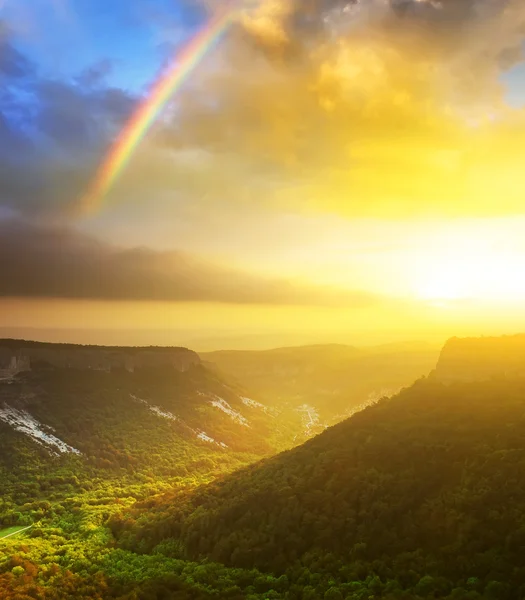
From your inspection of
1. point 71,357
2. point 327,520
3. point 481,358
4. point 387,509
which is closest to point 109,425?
point 71,357

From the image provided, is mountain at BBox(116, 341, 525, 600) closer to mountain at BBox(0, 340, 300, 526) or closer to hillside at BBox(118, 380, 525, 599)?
hillside at BBox(118, 380, 525, 599)

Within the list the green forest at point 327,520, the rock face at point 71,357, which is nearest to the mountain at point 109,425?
the rock face at point 71,357

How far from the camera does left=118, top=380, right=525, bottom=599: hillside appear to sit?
149 ft

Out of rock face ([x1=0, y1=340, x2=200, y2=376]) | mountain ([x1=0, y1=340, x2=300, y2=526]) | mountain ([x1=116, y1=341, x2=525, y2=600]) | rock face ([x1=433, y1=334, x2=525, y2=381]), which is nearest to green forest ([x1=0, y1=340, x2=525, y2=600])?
mountain ([x1=116, y1=341, x2=525, y2=600])

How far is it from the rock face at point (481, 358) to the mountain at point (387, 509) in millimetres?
2157

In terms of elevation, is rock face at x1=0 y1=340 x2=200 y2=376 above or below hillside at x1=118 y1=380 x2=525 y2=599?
above

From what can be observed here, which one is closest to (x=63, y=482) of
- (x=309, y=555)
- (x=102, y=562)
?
(x=102, y=562)

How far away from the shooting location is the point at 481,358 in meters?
85.8

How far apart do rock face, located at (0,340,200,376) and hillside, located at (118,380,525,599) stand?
86.4m

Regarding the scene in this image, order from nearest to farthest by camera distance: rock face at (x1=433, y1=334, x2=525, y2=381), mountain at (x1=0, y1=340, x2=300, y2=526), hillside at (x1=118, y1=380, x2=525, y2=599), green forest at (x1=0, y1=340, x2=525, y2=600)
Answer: hillside at (x1=118, y1=380, x2=525, y2=599)
green forest at (x1=0, y1=340, x2=525, y2=600)
rock face at (x1=433, y1=334, x2=525, y2=381)
mountain at (x1=0, y1=340, x2=300, y2=526)

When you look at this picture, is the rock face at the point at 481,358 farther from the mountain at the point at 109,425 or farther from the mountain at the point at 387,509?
the mountain at the point at 109,425

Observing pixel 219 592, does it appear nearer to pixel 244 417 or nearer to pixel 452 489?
pixel 452 489

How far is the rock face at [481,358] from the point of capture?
82.5m

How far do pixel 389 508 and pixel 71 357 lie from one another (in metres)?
133
